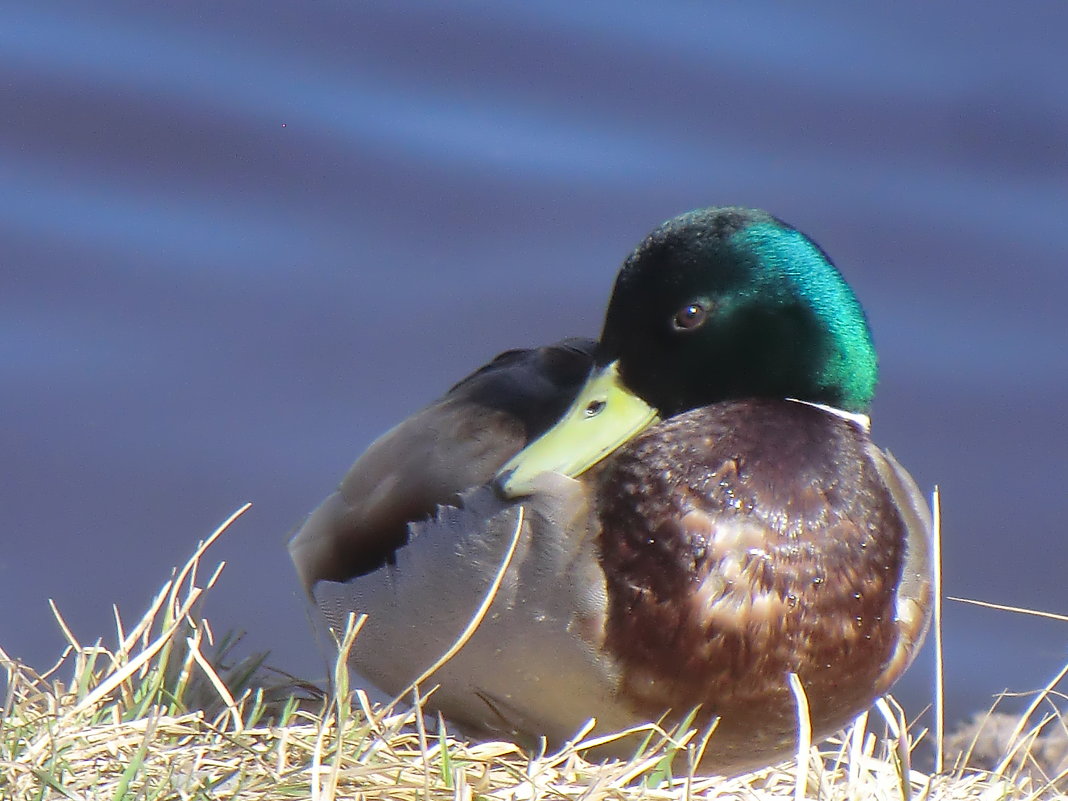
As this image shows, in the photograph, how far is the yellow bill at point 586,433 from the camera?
113 inches

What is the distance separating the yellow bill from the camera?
9.38 ft

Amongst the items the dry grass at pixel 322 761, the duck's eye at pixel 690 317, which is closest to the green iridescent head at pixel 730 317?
the duck's eye at pixel 690 317

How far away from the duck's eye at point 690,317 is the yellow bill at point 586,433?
0.16m

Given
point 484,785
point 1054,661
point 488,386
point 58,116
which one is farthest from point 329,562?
point 58,116

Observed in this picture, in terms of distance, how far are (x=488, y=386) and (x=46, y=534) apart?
5.99 ft

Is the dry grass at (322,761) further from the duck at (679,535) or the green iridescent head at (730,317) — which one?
the green iridescent head at (730,317)

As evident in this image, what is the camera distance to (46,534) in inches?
178

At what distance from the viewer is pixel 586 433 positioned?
294cm

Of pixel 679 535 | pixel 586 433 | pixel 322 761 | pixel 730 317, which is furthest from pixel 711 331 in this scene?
pixel 322 761

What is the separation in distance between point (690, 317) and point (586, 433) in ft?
0.96

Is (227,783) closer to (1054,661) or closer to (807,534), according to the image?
(807,534)

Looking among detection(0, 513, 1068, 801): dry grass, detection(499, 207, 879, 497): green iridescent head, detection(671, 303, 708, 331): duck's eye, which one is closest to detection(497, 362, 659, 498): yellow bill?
detection(499, 207, 879, 497): green iridescent head

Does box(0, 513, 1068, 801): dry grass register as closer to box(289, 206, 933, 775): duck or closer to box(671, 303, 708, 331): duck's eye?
box(289, 206, 933, 775): duck

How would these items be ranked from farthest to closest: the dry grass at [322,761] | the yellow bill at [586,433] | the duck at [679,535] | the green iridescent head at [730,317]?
the green iridescent head at [730,317], the yellow bill at [586,433], the duck at [679,535], the dry grass at [322,761]
